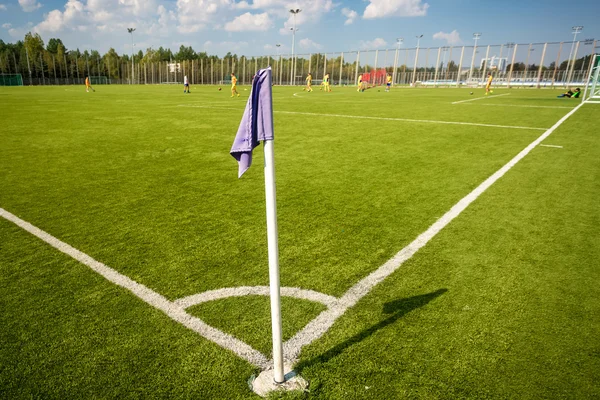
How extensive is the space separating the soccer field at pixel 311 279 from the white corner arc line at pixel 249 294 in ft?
0.06

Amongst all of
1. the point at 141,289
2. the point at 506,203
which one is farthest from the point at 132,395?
the point at 506,203

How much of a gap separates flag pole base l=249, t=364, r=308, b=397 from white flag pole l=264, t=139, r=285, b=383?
34 mm

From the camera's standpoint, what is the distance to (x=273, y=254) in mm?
2135

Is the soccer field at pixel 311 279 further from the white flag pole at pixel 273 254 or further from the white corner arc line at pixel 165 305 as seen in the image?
the white flag pole at pixel 273 254

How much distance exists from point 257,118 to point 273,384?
1.62 metres

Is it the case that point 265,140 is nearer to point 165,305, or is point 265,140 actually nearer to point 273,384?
point 273,384

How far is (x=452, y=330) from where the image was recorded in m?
2.84

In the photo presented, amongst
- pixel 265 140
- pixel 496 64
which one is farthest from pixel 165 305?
pixel 496 64

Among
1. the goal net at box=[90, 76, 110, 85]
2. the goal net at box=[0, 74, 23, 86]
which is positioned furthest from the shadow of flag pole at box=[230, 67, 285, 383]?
the goal net at box=[90, 76, 110, 85]

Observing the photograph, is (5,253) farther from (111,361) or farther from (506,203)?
(506,203)

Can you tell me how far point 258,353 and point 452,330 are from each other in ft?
4.88

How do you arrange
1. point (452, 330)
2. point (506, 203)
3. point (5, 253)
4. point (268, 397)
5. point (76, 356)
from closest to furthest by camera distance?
point (268, 397)
point (76, 356)
point (452, 330)
point (5, 253)
point (506, 203)

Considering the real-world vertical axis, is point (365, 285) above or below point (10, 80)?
below

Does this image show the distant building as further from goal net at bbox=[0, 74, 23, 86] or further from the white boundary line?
goal net at bbox=[0, 74, 23, 86]
